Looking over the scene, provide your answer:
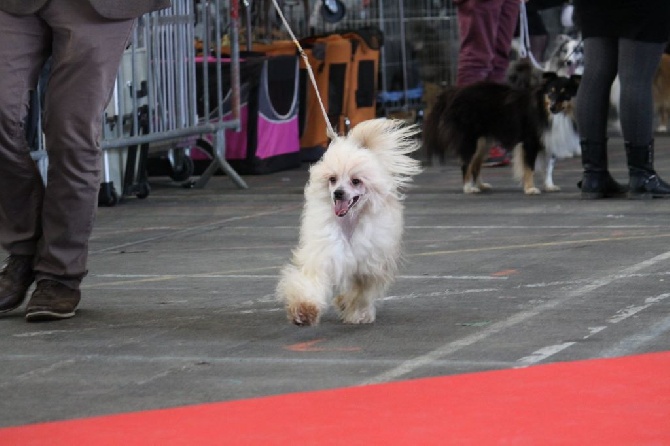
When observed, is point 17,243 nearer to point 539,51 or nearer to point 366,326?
point 366,326

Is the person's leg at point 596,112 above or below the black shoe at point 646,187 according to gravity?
above

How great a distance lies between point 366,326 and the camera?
5.18m

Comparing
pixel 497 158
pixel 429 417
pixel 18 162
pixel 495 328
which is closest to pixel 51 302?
pixel 18 162

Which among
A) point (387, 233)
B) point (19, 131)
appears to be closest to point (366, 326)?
point (387, 233)

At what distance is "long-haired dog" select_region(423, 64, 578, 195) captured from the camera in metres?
10.0

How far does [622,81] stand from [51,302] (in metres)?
4.60

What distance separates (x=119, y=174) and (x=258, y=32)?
5.18m

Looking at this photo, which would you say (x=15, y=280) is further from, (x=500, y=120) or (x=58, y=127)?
(x=500, y=120)

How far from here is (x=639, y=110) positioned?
8984mm

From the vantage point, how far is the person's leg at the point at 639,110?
886 centimetres

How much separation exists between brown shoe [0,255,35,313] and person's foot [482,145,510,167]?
6.78 meters

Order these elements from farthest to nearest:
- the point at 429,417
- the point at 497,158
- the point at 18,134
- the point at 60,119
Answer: the point at 497,158
the point at 18,134
the point at 60,119
the point at 429,417

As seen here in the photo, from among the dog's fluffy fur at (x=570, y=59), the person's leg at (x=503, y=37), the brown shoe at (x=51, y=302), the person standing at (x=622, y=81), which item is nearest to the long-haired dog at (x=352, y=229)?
the brown shoe at (x=51, y=302)

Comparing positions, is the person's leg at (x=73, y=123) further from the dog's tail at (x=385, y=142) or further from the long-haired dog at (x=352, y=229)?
the dog's tail at (x=385, y=142)
